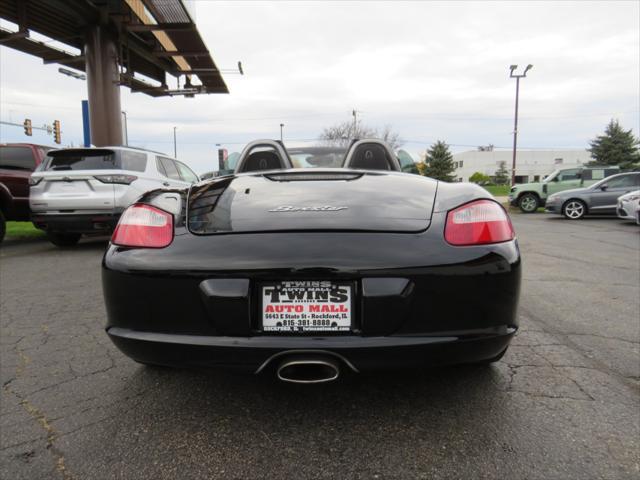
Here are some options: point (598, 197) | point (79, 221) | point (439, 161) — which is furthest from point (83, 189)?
point (439, 161)

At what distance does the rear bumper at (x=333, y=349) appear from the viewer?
1637 millimetres

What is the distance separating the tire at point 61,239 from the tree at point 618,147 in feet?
163

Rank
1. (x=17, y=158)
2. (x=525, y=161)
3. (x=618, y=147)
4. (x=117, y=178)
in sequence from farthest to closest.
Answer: (x=525, y=161) < (x=618, y=147) < (x=17, y=158) < (x=117, y=178)

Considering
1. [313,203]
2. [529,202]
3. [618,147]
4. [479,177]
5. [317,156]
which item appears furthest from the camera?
[479,177]

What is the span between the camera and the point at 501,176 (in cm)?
7850

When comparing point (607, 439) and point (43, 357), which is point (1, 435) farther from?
point (607, 439)

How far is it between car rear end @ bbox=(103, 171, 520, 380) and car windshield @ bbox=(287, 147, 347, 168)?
6.24 feet

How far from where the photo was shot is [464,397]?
216 cm

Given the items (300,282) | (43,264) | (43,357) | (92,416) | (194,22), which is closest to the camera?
(300,282)

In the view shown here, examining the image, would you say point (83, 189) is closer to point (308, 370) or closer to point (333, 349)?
point (308, 370)

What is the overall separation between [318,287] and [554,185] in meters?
18.4

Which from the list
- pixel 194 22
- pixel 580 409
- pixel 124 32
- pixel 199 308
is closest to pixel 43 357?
pixel 199 308

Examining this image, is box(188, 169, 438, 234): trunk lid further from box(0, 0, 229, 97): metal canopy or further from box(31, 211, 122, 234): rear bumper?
box(0, 0, 229, 97): metal canopy

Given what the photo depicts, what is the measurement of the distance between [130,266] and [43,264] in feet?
17.1
